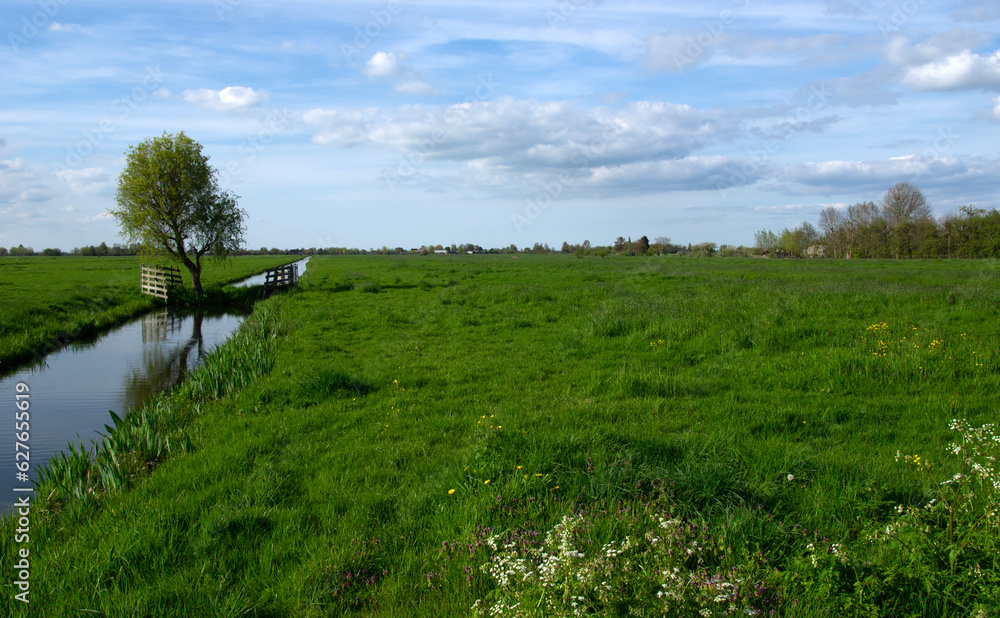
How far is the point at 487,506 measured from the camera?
15.8 ft

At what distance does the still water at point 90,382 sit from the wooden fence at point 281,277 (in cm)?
1154

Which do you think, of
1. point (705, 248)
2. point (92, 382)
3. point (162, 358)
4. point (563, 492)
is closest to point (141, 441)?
point (563, 492)

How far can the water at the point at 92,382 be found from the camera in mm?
8992

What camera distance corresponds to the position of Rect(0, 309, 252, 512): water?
8.99 meters

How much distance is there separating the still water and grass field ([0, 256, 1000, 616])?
4.99ft

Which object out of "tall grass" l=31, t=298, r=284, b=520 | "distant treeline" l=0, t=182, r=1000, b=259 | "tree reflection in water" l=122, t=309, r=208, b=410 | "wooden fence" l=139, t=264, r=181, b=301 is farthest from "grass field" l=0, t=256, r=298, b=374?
"distant treeline" l=0, t=182, r=1000, b=259

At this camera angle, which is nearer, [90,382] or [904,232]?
[90,382]

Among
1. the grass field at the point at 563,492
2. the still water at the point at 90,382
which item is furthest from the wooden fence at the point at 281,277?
the grass field at the point at 563,492

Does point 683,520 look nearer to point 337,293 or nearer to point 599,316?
point 599,316

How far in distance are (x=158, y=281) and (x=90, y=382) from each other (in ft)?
66.3

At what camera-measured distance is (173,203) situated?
29125mm

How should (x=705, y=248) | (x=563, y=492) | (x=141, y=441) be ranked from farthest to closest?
(x=705, y=248), (x=141, y=441), (x=563, y=492)

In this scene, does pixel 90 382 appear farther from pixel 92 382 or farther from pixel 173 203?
pixel 173 203

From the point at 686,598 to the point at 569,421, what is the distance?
4.12m
